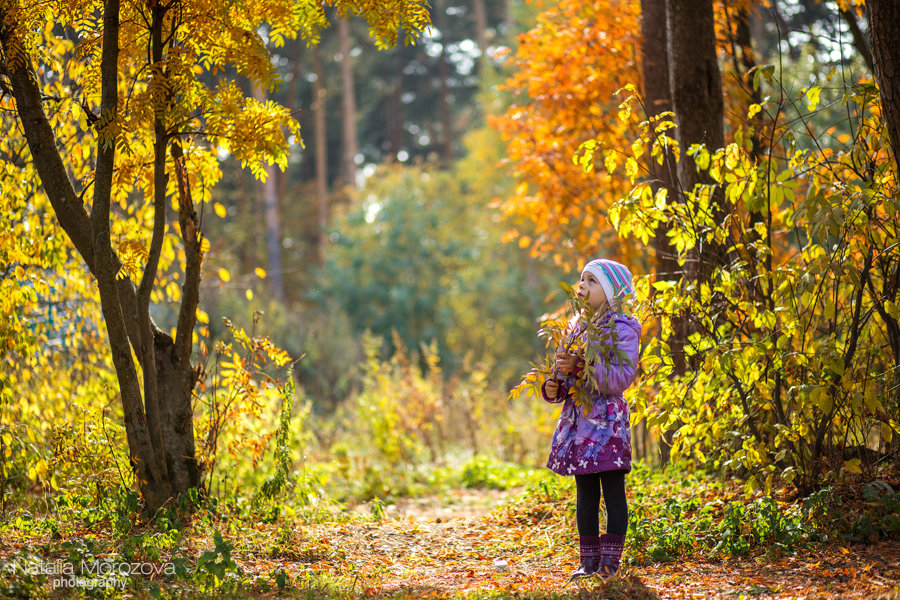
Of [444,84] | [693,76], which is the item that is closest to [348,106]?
[444,84]

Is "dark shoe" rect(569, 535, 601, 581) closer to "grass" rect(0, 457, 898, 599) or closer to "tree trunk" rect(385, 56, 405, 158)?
"grass" rect(0, 457, 898, 599)

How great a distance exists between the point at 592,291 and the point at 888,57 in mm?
1650

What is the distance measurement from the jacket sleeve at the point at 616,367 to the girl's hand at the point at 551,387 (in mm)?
201

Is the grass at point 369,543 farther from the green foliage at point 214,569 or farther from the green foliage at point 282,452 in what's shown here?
the green foliage at point 282,452

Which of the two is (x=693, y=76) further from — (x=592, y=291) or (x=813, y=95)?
(x=592, y=291)

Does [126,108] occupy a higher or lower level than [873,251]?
higher

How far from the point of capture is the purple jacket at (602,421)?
3.45 meters

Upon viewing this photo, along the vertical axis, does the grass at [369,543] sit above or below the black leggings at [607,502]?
below

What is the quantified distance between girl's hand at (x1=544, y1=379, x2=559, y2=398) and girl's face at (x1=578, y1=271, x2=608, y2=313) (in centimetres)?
41

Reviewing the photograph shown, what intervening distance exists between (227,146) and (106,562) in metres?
2.16

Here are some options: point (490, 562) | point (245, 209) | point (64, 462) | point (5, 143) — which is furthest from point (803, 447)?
point (245, 209)

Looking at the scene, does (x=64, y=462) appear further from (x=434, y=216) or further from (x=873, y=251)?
(x=434, y=216)

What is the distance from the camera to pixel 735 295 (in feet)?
13.9

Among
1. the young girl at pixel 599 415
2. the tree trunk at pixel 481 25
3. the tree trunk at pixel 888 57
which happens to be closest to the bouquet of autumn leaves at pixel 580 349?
the young girl at pixel 599 415
